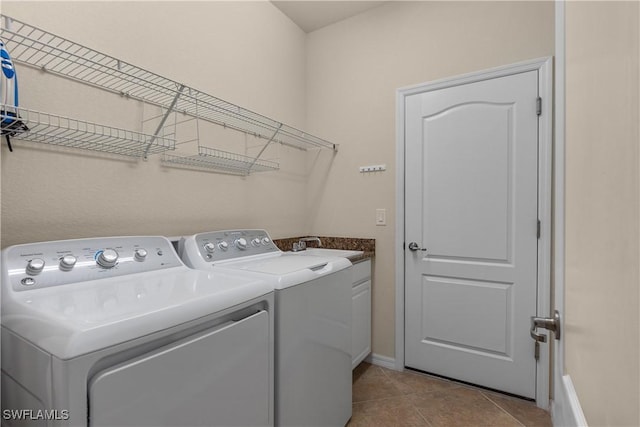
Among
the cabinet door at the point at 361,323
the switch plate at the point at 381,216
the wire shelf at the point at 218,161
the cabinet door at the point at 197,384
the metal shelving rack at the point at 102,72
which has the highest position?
the metal shelving rack at the point at 102,72

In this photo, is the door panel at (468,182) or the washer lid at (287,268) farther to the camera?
the door panel at (468,182)

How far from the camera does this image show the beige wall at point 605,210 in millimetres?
310

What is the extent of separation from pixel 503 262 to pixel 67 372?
7.33 ft

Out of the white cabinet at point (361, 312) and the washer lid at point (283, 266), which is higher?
the washer lid at point (283, 266)

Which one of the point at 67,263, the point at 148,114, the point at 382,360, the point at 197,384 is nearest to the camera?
the point at 197,384

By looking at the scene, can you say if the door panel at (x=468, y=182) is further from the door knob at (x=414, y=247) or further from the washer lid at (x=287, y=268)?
the washer lid at (x=287, y=268)

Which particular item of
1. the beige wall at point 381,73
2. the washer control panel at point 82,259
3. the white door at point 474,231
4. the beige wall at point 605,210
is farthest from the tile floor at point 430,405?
the beige wall at point 605,210

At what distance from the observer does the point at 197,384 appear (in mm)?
928

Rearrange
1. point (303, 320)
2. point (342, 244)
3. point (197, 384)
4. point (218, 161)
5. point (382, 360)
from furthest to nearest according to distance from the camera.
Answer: point (342, 244) < point (382, 360) < point (218, 161) < point (303, 320) < point (197, 384)

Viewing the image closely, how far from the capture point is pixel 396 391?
2146 mm

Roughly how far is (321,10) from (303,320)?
241 centimetres

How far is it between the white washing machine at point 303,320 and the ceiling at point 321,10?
6.12 feet

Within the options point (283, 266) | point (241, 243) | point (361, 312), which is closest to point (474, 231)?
point (361, 312)

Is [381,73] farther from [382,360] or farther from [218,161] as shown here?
[382,360]
